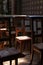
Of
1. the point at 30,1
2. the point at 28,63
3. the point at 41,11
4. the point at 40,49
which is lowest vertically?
the point at 28,63

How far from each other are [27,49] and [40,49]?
2.01m

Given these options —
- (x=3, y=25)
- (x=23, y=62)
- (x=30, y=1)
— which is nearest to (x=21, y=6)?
(x=30, y=1)

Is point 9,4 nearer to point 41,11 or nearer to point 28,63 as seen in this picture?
point 41,11

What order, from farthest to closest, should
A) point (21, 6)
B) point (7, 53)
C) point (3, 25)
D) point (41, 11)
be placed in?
1. point (21, 6)
2. point (41, 11)
3. point (3, 25)
4. point (7, 53)

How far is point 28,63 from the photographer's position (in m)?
3.36

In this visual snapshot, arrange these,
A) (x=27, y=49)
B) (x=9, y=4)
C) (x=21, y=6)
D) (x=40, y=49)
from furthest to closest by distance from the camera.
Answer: (x=9, y=4)
(x=21, y=6)
(x=27, y=49)
(x=40, y=49)

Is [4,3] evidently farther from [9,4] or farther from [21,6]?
[21,6]

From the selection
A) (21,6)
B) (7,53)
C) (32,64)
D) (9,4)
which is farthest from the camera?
(9,4)

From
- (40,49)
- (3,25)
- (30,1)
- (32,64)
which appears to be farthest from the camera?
(30,1)

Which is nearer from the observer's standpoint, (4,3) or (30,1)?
(30,1)

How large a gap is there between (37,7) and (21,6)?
3.66 ft

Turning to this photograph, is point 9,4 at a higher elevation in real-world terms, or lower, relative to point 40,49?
higher

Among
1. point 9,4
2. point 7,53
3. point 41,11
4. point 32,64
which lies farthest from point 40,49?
point 9,4

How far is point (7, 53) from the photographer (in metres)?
2.20
